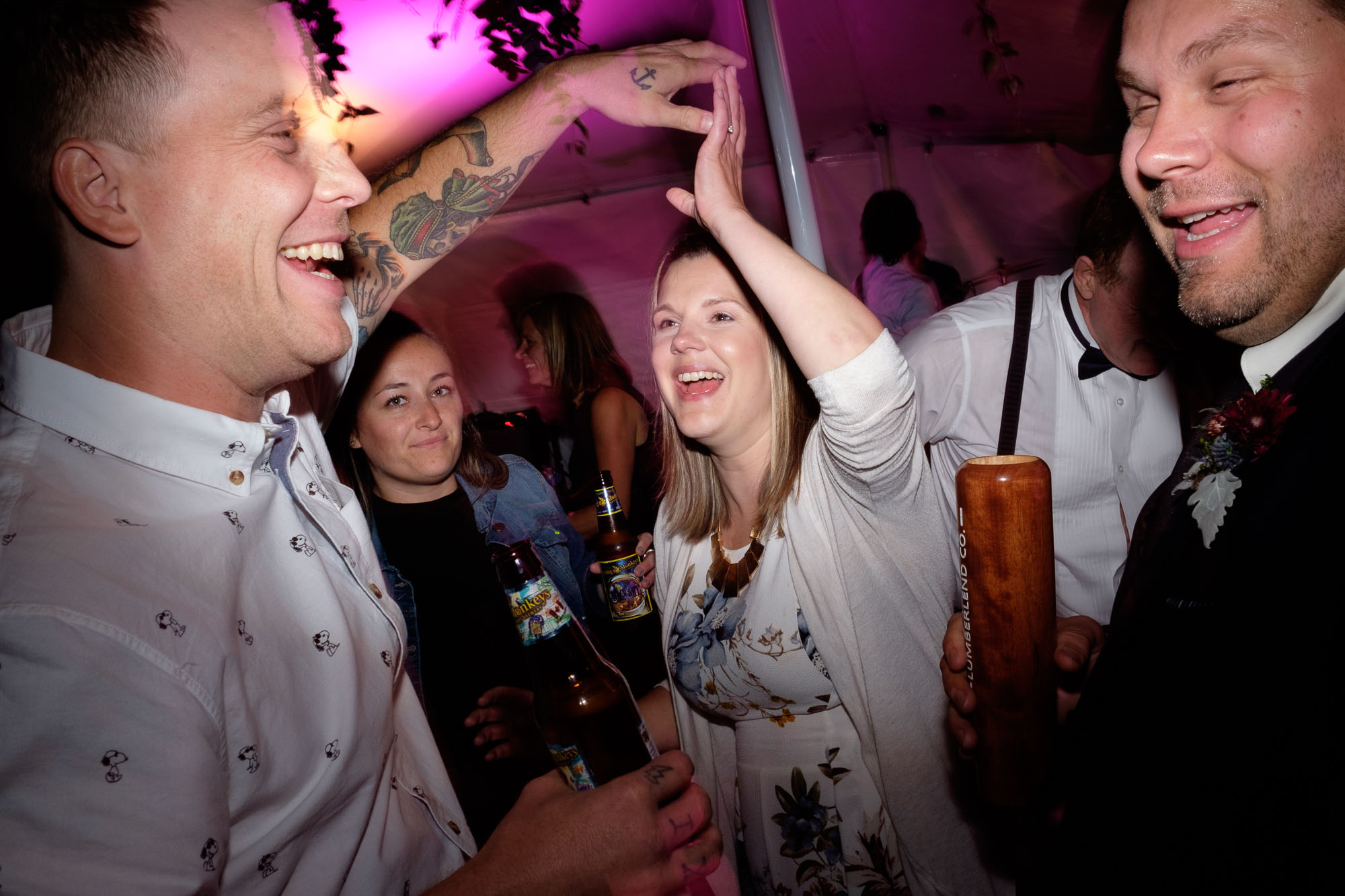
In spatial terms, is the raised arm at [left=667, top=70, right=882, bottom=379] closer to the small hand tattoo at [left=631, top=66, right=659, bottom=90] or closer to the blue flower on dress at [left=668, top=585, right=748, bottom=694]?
the small hand tattoo at [left=631, top=66, right=659, bottom=90]

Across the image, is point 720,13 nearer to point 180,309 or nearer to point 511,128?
point 511,128

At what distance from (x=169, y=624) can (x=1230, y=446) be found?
70.5 inches

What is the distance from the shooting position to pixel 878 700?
1.52 meters

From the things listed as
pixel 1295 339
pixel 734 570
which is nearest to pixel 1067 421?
pixel 1295 339

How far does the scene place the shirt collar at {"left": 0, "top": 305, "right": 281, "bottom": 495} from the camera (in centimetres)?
107

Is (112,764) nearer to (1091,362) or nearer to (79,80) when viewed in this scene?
(79,80)

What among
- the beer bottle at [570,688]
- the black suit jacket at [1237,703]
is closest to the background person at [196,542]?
the beer bottle at [570,688]

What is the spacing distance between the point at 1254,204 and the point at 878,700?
4.09 ft

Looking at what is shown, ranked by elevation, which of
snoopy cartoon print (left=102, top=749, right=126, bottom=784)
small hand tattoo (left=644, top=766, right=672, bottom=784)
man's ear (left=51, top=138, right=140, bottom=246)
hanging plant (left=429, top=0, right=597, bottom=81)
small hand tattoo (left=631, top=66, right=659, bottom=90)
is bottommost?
small hand tattoo (left=644, top=766, right=672, bottom=784)

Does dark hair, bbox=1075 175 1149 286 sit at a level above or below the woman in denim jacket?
above

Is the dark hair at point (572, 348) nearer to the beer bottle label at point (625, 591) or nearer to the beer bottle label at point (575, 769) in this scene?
the beer bottle label at point (625, 591)

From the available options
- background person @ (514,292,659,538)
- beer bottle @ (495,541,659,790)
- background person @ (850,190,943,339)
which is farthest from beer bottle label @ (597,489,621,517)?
background person @ (850,190,943,339)

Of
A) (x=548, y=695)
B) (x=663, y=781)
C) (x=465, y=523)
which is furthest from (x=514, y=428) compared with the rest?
(x=663, y=781)

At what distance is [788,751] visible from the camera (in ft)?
5.49
